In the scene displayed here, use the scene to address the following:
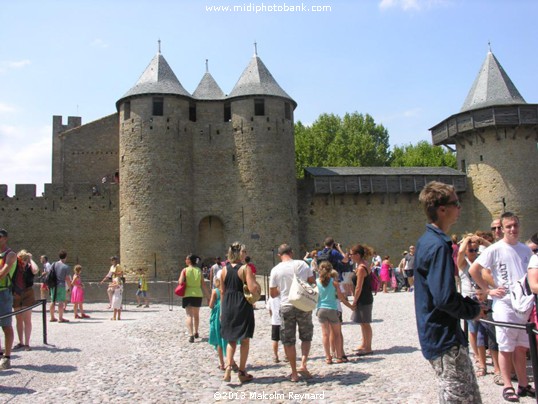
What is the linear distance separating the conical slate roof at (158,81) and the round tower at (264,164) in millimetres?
2864

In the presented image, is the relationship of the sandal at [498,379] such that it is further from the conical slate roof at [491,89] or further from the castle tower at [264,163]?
the conical slate roof at [491,89]

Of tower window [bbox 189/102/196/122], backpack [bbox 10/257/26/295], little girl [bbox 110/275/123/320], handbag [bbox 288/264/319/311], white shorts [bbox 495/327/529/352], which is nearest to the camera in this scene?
Result: white shorts [bbox 495/327/529/352]

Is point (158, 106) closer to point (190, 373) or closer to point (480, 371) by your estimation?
point (190, 373)

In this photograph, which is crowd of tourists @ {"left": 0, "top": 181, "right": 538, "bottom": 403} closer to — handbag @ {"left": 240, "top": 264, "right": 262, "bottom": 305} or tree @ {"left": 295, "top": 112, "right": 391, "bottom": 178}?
handbag @ {"left": 240, "top": 264, "right": 262, "bottom": 305}

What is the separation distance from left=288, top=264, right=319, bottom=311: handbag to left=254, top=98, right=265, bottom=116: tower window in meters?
21.7

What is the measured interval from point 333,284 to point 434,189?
456 cm

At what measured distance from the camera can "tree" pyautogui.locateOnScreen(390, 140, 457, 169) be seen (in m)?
48.9

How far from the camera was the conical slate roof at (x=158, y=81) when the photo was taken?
27.3 m

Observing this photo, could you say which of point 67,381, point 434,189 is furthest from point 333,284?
point 434,189

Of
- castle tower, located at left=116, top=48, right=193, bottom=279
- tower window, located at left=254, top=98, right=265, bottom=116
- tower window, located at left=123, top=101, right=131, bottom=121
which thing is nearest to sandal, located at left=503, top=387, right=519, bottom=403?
castle tower, located at left=116, top=48, right=193, bottom=279

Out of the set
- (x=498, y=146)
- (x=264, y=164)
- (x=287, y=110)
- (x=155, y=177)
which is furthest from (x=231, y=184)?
(x=498, y=146)

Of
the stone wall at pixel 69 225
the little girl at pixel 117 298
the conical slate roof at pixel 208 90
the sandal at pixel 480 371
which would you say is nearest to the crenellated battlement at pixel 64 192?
the stone wall at pixel 69 225

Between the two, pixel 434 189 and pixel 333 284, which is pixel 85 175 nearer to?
pixel 333 284

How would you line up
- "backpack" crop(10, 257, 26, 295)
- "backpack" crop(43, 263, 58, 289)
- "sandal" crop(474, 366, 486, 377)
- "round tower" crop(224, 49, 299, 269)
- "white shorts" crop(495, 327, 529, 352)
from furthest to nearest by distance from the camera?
"round tower" crop(224, 49, 299, 269), "backpack" crop(43, 263, 58, 289), "backpack" crop(10, 257, 26, 295), "sandal" crop(474, 366, 486, 377), "white shorts" crop(495, 327, 529, 352)
